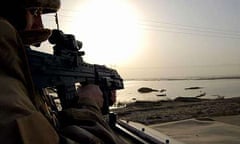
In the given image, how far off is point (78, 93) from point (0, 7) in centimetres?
120

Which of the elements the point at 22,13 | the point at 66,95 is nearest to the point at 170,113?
the point at 66,95

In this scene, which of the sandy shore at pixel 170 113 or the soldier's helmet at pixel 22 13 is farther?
the sandy shore at pixel 170 113

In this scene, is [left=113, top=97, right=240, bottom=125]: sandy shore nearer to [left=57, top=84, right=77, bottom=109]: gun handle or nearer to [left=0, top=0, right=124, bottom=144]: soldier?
[left=57, top=84, right=77, bottom=109]: gun handle

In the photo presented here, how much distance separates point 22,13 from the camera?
1375mm

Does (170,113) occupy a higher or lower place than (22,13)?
lower

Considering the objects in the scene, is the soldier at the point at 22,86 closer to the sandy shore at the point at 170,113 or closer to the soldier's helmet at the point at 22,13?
the soldier's helmet at the point at 22,13

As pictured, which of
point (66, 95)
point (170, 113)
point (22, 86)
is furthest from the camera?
point (170, 113)

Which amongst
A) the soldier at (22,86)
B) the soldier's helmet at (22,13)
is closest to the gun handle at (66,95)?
the soldier at (22,86)

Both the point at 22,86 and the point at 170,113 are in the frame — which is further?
the point at 170,113

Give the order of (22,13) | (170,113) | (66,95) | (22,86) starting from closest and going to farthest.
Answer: (22,86), (22,13), (66,95), (170,113)

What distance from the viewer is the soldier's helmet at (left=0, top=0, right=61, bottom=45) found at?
1325mm

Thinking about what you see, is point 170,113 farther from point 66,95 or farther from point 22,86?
point 22,86

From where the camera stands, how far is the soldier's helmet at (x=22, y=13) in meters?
1.33

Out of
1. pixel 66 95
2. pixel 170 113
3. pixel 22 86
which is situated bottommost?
pixel 170 113
